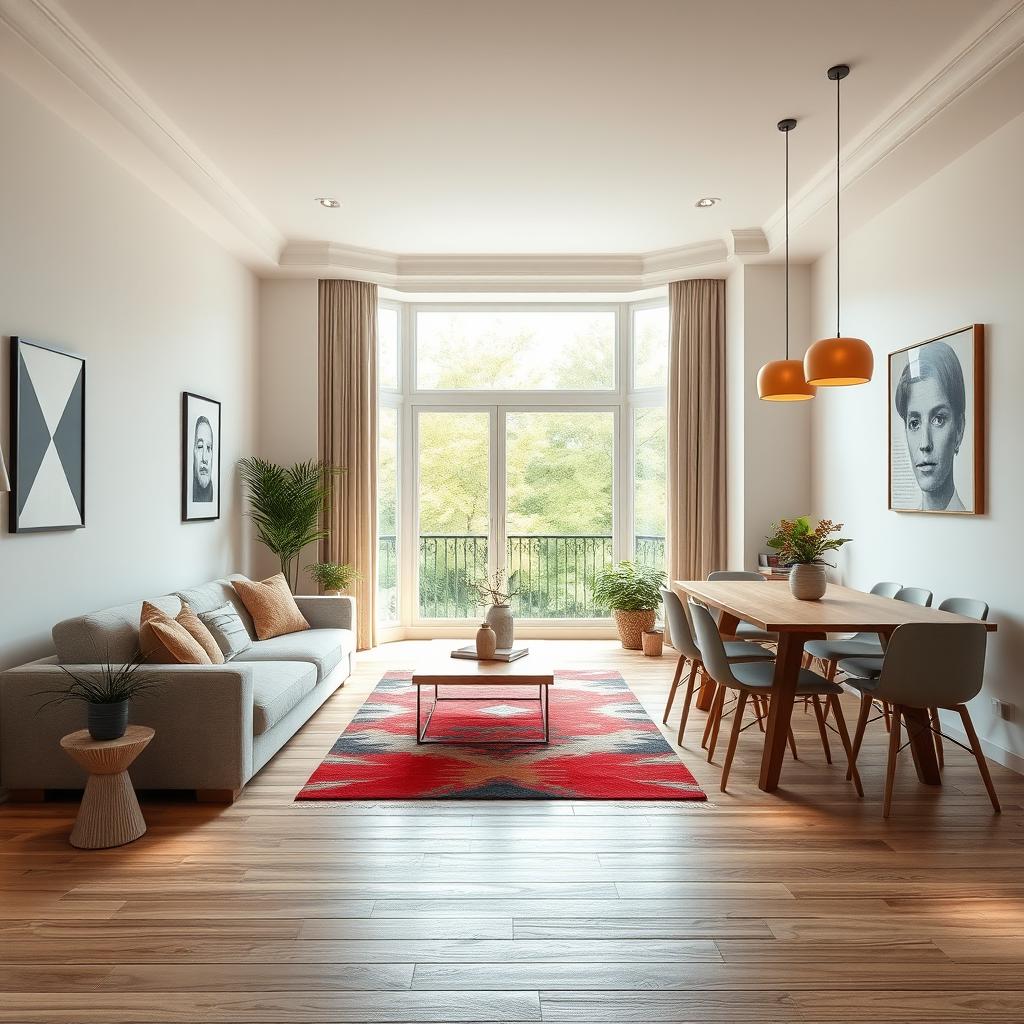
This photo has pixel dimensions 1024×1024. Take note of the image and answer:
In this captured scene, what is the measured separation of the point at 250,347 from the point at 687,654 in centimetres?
439

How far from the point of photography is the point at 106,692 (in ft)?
10.8

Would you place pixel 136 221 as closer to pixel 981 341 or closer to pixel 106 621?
pixel 106 621

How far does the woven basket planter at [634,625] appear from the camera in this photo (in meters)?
7.02

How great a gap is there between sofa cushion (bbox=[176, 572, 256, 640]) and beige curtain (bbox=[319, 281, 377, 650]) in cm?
146

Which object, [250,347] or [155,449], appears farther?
[250,347]

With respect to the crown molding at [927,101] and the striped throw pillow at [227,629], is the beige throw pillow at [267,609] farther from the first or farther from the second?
the crown molding at [927,101]

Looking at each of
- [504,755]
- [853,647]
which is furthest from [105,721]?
[853,647]

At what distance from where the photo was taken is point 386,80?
3.94 meters

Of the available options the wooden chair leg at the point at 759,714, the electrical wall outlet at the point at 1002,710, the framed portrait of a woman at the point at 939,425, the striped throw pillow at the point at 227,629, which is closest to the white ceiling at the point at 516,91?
the framed portrait of a woman at the point at 939,425

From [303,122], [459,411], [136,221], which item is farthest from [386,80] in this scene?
[459,411]

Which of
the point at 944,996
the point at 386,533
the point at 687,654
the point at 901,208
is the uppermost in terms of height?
the point at 901,208

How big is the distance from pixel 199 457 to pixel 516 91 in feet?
10.3

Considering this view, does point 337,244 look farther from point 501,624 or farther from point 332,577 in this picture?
point 501,624

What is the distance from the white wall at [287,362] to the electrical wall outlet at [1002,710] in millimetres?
5283
